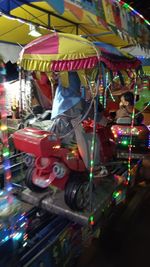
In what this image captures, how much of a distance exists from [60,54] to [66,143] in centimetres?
115

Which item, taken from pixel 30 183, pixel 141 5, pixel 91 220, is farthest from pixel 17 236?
pixel 141 5

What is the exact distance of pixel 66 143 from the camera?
3.22 meters

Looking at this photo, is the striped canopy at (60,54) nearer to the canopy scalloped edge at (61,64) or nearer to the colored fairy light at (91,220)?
the canopy scalloped edge at (61,64)

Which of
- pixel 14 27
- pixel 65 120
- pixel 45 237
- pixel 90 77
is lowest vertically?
pixel 45 237

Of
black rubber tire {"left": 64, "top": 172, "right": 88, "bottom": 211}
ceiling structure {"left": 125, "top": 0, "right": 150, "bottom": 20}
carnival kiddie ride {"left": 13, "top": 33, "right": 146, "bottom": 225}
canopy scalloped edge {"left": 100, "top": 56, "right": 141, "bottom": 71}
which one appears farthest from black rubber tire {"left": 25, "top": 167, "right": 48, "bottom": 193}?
ceiling structure {"left": 125, "top": 0, "right": 150, "bottom": 20}

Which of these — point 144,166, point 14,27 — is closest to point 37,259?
point 144,166

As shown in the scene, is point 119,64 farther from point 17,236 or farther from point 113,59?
point 17,236

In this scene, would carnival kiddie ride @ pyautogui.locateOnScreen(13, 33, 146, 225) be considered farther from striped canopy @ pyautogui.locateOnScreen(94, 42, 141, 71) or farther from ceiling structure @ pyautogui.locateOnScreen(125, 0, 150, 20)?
ceiling structure @ pyautogui.locateOnScreen(125, 0, 150, 20)

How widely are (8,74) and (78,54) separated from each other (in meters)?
5.35

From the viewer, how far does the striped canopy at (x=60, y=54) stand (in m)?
2.58

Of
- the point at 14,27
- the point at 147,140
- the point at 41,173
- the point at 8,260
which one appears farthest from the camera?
the point at 14,27

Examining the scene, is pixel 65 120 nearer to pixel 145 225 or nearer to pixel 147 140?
pixel 145 225

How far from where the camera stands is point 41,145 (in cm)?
262

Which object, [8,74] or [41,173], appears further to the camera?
[8,74]
